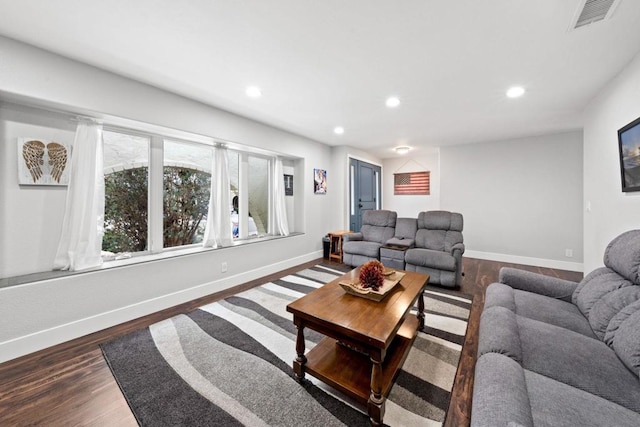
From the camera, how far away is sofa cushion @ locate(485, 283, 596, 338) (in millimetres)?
1546

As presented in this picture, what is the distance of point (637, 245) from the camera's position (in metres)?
1.48

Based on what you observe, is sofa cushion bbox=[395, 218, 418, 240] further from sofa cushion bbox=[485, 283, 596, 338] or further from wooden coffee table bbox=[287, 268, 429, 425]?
wooden coffee table bbox=[287, 268, 429, 425]

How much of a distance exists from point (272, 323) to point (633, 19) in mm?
3649

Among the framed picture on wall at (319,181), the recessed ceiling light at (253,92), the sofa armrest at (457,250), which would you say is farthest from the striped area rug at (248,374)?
the framed picture on wall at (319,181)

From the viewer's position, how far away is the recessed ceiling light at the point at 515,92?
263 cm

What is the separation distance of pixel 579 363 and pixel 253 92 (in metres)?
3.30

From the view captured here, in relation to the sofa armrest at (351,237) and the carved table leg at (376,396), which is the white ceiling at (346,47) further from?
the sofa armrest at (351,237)

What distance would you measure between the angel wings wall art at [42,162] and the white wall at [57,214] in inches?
2.7

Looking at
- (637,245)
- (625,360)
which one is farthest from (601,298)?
(625,360)

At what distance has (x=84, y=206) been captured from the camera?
228 centimetres

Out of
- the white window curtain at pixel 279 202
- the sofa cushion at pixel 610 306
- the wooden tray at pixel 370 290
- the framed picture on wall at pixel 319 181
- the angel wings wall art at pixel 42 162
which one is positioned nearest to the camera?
the sofa cushion at pixel 610 306

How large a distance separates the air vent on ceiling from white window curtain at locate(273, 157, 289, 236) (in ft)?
12.3

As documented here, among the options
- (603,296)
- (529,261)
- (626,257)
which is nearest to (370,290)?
(603,296)

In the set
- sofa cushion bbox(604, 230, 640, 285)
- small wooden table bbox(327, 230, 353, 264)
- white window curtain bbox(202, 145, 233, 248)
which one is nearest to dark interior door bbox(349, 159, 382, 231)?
small wooden table bbox(327, 230, 353, 264)
